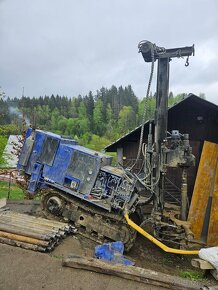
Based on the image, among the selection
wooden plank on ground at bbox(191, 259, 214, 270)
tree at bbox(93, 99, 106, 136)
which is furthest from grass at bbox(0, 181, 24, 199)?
tree at bbox(93, 99, 106, 136)

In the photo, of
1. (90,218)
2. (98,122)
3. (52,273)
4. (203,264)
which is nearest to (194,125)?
(90,218)

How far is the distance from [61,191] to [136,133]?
18.9 feet

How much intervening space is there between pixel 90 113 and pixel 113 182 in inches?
3081

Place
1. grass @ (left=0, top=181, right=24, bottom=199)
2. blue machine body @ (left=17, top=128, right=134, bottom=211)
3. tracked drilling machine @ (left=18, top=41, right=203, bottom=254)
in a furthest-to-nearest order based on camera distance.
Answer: grass @ (left=0, top=181, right=24, bottom=199)
blue machine body @ (left=17, top=128, right=134, bottom=211)
tracked drilling machine @ (left=18, top=41, right=203, bottom=254)

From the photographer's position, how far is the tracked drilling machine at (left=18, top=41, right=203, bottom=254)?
926 cm

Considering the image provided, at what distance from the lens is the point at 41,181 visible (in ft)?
35.4

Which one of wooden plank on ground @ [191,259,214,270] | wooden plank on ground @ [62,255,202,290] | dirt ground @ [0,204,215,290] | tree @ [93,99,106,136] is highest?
tree @ [93,99,106,136]

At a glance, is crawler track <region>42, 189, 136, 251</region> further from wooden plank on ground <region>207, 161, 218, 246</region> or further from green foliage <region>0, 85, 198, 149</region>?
green foliage <region>0, 85, 198, 149</region>

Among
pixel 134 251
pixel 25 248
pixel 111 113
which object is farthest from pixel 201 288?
pixel 111 113

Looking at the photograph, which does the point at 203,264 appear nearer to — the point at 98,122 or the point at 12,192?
the point at 12,192

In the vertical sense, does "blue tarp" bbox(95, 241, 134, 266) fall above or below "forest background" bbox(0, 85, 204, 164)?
below

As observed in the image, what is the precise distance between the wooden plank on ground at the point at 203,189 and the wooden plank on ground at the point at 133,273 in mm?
3964

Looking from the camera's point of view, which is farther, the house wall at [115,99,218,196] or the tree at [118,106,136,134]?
the tree at [118,106,136,134]

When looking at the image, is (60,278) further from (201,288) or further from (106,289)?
(201,288)
